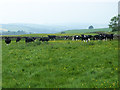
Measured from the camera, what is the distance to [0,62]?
20.1 metres

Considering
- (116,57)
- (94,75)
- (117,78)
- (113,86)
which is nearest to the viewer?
(113,86)

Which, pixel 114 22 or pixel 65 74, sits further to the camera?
pixel 114 22

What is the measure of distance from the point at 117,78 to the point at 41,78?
6104 mm

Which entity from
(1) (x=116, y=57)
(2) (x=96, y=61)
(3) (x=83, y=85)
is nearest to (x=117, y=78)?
(3) (x=83, y=85)

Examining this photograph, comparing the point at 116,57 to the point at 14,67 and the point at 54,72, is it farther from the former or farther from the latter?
the point at 14,67

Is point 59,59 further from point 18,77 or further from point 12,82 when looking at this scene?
point 12,82

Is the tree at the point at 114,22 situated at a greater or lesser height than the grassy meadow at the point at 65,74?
greater

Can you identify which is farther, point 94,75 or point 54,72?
point 54,72

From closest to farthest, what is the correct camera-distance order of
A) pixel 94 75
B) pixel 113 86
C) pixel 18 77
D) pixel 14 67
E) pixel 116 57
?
pixel 113 86 < pixel 94 75 < pixel 18 77 < pixel 14 67 < pixel 116 57

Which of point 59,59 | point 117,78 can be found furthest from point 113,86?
point 59,59

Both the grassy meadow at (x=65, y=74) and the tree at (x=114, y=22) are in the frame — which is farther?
the tree at (x=114, y=22)

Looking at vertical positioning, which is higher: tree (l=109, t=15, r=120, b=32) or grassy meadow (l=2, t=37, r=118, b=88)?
tree (l=109, t=15, r=120, b=32)

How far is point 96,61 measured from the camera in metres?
17.6

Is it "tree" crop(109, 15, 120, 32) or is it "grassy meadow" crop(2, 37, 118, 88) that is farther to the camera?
"tree" crop(109, 15, 120, 32)
